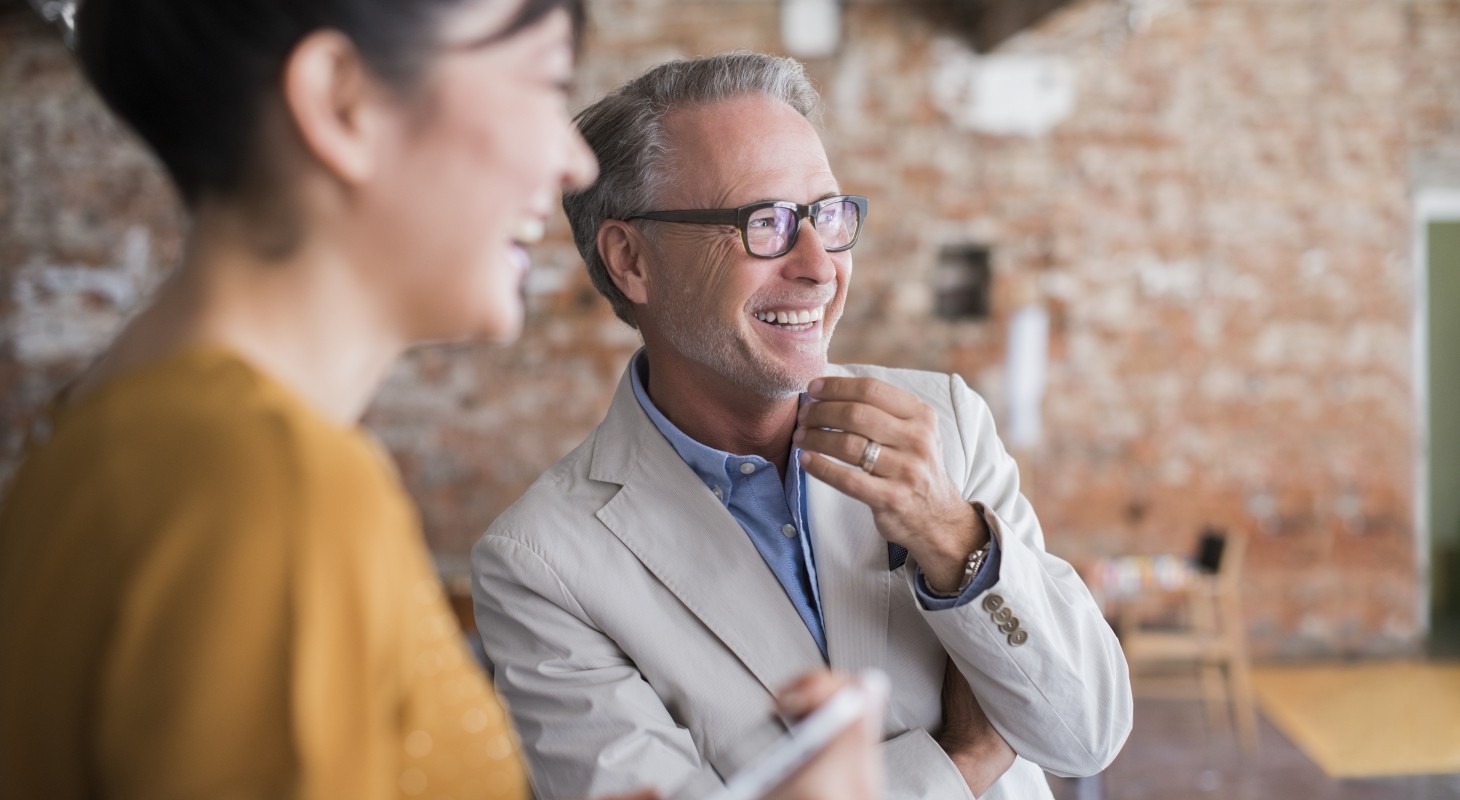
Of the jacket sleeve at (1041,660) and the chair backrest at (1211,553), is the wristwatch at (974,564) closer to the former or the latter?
the jacket sleeve at (1041,660)

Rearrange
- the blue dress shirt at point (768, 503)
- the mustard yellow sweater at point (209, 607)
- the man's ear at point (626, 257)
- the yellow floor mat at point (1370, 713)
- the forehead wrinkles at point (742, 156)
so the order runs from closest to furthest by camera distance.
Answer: the mustard yellow sweater at point (209, 607) → the blue dress shirt at point (768, 503) → the forehead wrinkles at point (742, 156) → the man's ear at point (626, 257) → the yellow floor mat at point (1370, 713)

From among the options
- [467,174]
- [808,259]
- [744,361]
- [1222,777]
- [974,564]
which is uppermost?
[467,174]

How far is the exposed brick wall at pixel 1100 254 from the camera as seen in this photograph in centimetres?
671

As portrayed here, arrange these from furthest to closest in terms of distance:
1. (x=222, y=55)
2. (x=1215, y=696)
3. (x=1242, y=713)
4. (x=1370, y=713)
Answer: (x=1215, y=696), (x=1370, y=713), (x=1242, y=713), (x=222, y=55)

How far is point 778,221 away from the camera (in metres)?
1.68

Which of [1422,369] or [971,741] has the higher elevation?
[971,741]

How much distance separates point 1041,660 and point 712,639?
397 mm

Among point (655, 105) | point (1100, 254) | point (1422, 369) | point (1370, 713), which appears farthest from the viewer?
point (1422, 369)

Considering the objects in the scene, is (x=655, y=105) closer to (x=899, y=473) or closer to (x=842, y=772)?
(x=899, y=473)

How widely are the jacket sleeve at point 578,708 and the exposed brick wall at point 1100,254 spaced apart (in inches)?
206

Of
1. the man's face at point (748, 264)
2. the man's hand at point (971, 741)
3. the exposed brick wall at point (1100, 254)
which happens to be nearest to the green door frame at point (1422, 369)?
the exposed brick wall at point (1100, 254)

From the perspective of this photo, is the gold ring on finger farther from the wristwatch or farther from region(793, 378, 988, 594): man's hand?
the wristwatch

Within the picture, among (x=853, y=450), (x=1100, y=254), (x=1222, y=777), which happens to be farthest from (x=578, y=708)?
(x=1100, y=254)

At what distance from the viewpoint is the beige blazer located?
4.58ft
